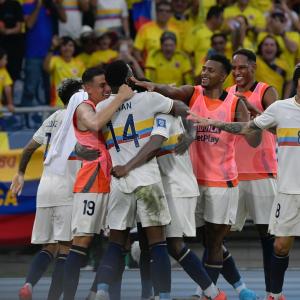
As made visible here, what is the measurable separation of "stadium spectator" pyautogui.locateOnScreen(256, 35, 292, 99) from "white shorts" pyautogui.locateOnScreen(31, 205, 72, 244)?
21.0 ft

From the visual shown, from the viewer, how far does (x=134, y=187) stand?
31.9 feet

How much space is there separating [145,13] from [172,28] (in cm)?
67

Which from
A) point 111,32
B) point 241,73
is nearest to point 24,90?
point 111,32

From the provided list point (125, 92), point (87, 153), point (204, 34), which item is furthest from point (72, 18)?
point (125, 92)

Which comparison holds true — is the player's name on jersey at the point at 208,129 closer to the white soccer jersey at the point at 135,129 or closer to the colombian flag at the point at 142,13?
the white soccer jersey at the point at 135,129

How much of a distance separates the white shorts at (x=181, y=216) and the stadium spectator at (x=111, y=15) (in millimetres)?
7763

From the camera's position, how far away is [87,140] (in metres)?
10.2

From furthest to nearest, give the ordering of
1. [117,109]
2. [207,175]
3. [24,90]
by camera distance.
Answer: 1. [24,90]
2. [207,175]
3. [117,109]

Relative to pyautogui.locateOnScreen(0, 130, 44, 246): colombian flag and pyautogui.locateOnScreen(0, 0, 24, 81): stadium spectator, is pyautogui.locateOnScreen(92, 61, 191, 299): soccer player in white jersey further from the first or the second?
pyautogui.locateOnScreen(0, 0, 24, 81): stadium spectator

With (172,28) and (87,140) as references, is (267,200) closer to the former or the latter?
(87,140)

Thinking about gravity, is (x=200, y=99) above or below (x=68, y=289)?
above

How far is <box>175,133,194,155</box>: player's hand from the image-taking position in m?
10.2

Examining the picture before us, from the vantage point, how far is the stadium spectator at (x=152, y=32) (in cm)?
1730

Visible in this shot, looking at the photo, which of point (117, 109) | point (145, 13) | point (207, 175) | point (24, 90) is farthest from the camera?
point (145, 13)
